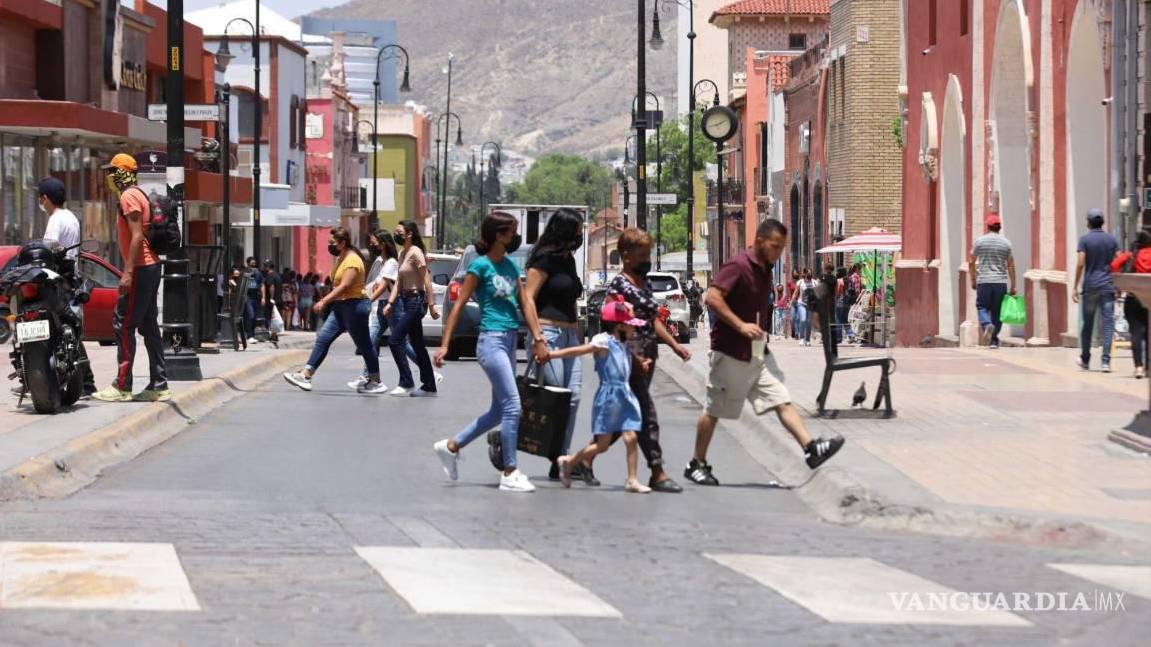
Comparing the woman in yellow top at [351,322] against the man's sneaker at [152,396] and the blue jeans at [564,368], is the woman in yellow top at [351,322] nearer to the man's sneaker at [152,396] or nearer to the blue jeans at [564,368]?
the man's sneaker at [152,396]

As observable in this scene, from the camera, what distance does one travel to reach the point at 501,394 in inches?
503

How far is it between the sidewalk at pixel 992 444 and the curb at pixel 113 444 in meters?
4.11

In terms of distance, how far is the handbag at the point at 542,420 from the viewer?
12.9m

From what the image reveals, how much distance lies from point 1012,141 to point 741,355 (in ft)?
73.7

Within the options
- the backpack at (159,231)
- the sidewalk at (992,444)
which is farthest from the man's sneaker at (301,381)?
the sidewalk at (992,444)

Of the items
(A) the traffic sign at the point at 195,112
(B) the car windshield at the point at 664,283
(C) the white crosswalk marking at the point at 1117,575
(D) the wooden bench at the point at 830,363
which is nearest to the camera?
(C) the white crosswalk marking at the point at 1117,575

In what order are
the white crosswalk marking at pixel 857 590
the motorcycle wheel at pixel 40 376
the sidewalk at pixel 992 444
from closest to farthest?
the white crosswalk marking at pixel 857 590 → the sidewalk at pixel 992 444 → the motorcycle wheel at pixel 40 376

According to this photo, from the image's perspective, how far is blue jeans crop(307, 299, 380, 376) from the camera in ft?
68.4

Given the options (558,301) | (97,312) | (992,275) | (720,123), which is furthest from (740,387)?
(720,123)

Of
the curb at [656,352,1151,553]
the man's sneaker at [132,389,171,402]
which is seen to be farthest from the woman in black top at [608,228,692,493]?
the man's sneaker at [132,389,171,402]

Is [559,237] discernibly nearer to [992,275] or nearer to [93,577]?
[93,577]

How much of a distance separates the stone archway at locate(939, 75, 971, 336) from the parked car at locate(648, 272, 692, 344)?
4.97 metres

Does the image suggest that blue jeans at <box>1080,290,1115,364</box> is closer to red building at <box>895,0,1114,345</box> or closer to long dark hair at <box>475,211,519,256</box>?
red building at <box>895,0,1114,345</box>

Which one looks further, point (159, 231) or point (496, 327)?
point (159, 231)
